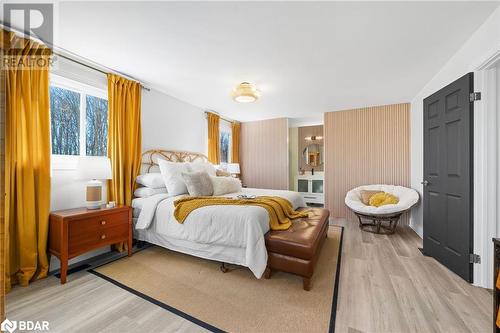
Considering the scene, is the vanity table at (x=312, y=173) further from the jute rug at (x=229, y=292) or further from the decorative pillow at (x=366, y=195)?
the jute rug at (x=229, y=292)

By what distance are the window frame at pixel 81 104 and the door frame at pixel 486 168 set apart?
13.5 ft

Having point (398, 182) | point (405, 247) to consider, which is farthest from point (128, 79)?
point (398, 182)

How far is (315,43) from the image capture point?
211 centimetres

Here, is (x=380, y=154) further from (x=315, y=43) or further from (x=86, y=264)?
(x=86, y=264)

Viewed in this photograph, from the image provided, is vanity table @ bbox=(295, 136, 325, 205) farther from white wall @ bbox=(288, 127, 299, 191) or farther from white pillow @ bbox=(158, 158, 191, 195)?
white pillow @ bbox=(158, 158, 191, 195)

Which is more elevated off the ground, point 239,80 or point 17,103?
point 239,80

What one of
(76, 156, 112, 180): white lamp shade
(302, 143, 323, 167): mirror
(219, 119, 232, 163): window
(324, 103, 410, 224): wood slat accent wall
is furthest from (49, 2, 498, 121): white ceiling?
(302, 143, 323, 167): mirror

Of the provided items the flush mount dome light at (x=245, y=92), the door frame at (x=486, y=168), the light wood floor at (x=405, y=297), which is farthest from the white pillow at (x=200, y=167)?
the door frame at (x=486, y=168)

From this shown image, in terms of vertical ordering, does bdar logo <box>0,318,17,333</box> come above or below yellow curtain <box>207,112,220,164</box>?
below

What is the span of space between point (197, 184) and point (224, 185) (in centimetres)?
51

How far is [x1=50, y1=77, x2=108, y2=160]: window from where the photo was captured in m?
2.41

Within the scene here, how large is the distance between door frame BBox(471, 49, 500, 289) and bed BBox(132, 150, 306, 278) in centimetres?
203

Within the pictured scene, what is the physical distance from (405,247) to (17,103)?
15.8ft

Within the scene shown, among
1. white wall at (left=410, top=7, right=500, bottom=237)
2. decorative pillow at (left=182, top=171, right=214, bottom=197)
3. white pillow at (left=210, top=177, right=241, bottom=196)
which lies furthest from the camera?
white pillow at (left=210, top=177, right=241, bottom=196)
